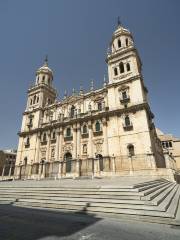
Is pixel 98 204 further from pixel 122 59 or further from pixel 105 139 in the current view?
pixel 122 59

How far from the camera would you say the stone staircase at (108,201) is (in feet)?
21.5

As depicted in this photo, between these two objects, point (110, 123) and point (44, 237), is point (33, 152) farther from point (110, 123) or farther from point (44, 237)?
point (44, 237)

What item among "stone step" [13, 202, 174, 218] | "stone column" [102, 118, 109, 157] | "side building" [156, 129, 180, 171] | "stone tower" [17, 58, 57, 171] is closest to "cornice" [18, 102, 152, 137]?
"stone column" [102, 118, 109, 157]

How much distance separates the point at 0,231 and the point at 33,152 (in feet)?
94.3

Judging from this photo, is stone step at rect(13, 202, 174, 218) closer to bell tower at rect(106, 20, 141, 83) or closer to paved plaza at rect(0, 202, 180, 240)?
paved plaza at rect(0, 202, 180, 240)

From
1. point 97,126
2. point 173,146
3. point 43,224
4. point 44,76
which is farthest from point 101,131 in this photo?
point 173,146

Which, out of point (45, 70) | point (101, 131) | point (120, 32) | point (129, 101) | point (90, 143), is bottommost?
point (90, 143)

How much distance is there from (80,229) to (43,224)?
1.54 meters

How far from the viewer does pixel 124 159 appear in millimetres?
21656

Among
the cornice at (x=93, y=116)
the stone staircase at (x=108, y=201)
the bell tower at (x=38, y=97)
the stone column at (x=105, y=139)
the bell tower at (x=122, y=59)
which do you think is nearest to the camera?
the stone staircase at (x=108, y=201)

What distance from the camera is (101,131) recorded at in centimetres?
2692

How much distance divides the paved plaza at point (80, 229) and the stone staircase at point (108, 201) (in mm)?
606

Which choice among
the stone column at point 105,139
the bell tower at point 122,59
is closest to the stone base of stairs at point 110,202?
the stone column at point 105,139

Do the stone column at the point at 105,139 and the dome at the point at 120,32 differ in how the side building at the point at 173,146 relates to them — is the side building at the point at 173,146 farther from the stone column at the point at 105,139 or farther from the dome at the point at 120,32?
the dome at the point at 120,32
